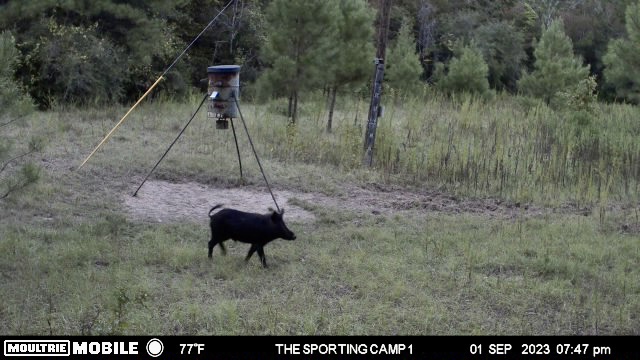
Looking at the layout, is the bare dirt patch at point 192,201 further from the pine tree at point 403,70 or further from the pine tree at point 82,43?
the pine tree at point 403,70

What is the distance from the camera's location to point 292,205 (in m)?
11.4

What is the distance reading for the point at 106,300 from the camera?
23.3 feet

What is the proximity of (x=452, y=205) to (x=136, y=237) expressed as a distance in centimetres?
492

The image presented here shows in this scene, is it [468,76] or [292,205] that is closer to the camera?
[292,205]

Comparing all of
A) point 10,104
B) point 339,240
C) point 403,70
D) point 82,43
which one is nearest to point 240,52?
point 403,70

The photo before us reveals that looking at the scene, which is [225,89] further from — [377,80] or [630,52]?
[630,52]

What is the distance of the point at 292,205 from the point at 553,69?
1575cm
